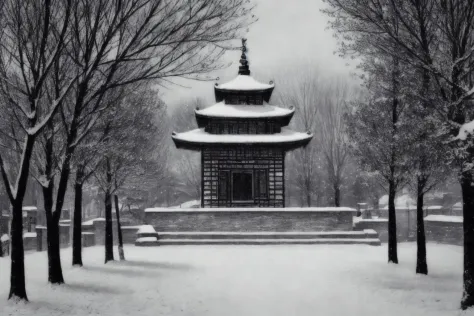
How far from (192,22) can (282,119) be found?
1988cm

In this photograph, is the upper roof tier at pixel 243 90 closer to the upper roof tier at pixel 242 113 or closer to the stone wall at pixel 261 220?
the upper roof tier at pixel 242 113

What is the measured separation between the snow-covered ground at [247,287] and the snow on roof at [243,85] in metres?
13.6

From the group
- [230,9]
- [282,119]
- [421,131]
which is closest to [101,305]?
[230,9]

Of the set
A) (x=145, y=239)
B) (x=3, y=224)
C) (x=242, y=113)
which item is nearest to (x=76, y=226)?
(x=145, y=239)

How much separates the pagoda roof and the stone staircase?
551 centimetres

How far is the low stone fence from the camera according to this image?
869 inches

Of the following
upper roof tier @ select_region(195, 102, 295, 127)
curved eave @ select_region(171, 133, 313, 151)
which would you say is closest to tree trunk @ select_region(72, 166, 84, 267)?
curved eave @ select_region(171, 133, 313, 151)

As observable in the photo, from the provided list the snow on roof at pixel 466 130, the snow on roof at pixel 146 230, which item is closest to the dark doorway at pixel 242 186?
the snow on roof at pixel 146 230

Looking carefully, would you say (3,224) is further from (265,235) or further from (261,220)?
(265,235)

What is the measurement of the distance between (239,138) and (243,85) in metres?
4.18

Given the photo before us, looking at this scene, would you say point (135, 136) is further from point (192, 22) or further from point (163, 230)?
point (163, 230)

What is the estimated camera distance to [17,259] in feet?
27.9

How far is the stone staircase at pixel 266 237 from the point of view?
71.7ft

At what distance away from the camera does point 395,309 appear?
8.49 metres
